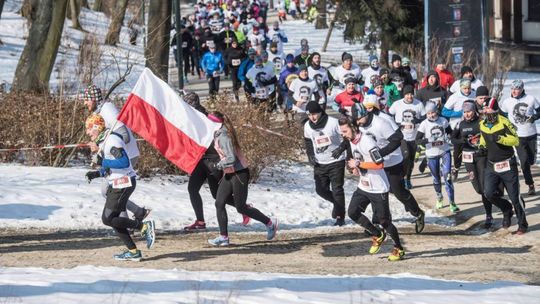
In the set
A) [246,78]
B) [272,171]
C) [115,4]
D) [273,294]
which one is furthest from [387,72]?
[115,4]

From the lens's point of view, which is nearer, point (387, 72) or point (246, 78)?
point (387, 72)

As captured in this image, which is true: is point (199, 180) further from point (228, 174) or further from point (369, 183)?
point (369, 183)

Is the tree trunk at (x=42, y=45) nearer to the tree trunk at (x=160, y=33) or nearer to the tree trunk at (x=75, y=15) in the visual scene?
the tree trunk at (x=160, y=33)

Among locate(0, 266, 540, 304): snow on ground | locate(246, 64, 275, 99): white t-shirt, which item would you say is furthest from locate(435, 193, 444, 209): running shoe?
locate(246, 64, 275, 99): white t-shirt

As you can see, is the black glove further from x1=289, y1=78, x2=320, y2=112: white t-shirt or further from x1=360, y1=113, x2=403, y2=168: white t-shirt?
x1=289, y1=78, x2=320, y2=112: white t-shirt

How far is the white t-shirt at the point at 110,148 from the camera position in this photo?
1238 centimetres

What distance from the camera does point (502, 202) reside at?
14.7 m

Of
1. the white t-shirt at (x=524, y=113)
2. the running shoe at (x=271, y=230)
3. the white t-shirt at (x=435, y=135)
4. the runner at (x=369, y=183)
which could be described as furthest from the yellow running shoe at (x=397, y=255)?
the white t-shirt at (x=524, y=113)

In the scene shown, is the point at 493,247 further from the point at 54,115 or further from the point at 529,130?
the point at 54,115

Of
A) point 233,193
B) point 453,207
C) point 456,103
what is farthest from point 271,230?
point 456,103

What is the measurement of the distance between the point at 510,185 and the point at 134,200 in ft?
16.4

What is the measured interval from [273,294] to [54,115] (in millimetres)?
8425

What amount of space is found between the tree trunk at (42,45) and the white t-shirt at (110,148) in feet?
34.1

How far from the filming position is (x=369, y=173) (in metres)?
13.0
